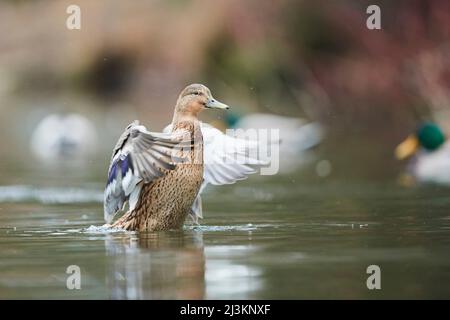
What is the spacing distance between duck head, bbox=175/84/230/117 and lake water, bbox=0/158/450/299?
84 cm

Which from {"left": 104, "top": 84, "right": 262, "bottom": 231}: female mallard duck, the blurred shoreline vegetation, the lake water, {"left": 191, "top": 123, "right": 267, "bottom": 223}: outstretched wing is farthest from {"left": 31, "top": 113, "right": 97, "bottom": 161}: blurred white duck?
{"left": 104, "top": 84, "right": 262, "bottom": 231}: female mallard duck

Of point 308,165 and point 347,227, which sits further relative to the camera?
point 308,165

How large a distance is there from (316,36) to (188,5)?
5.37 metres

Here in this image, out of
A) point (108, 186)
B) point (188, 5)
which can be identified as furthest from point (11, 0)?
point (108, 186)

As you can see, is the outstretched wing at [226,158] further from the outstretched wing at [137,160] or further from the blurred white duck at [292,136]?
the blurred white duck at [292,136]

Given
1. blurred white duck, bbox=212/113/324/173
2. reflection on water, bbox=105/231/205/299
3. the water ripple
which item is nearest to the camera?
reflection on water, bbox=105/231/205/299

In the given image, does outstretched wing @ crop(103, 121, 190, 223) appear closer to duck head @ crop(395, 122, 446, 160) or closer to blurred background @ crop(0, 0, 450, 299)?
blurred background @ crop(0, 0, 450, 299)

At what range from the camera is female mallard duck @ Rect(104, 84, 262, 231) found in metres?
8.23

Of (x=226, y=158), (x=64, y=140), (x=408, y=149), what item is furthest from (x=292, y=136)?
(x=226, y=158)

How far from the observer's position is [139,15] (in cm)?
2983

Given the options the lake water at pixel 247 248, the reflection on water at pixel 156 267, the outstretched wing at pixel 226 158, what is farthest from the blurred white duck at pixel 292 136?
the reflection on water at pixel 156 267

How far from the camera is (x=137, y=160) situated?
823 cm

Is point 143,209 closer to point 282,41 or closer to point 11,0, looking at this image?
point 282,41

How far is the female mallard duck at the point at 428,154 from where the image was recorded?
1315 centimetres
